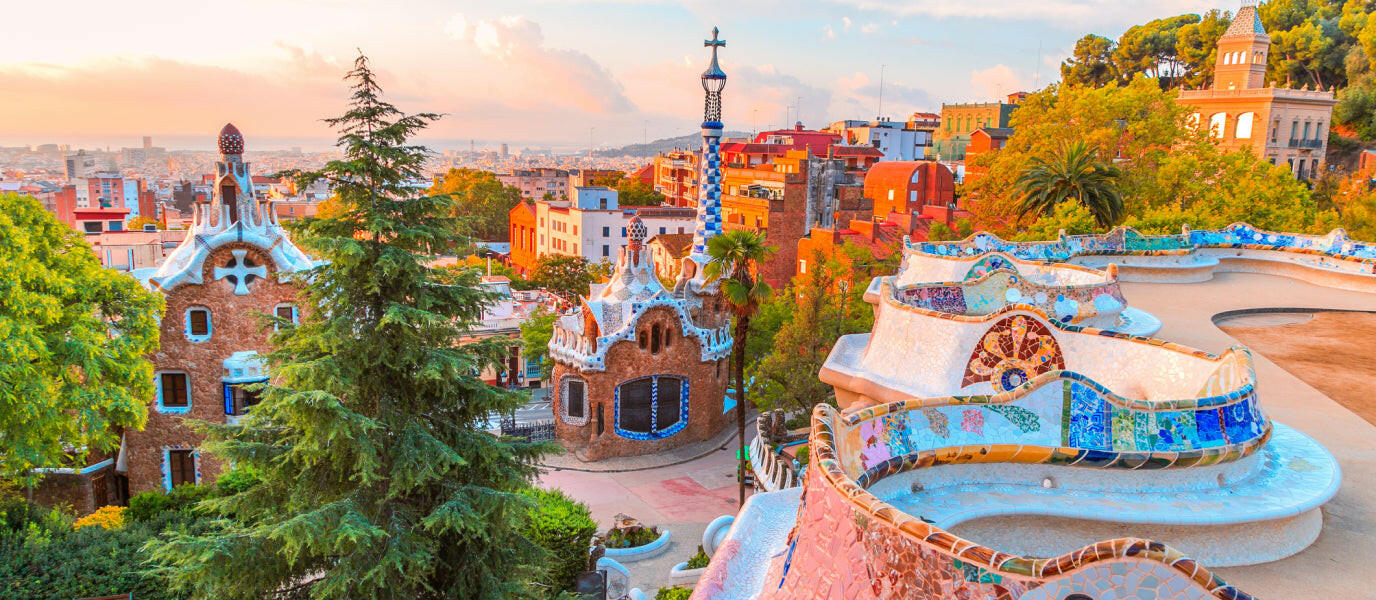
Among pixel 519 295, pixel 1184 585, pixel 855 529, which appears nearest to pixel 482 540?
pixel 855 529

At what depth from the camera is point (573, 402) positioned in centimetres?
2638

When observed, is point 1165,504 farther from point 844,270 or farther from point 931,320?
point 844,270

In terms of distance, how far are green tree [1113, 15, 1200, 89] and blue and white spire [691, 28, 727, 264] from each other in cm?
5332

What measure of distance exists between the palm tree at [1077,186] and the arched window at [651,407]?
12896 mm

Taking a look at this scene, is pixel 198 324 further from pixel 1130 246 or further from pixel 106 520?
pixel 1130 246

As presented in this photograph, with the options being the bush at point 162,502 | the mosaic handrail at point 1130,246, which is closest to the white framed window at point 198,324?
the bush at point 162,502

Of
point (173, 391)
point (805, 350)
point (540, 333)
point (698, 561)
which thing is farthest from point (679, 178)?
point (698, 561)

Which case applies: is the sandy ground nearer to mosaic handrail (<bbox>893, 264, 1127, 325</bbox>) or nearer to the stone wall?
mosaic handrail (<bbox>893, 264, 1127, 325</bbox>)

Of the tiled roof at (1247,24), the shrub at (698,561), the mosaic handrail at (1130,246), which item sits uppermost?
the tiled roof at (1247,24)

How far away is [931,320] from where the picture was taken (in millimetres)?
10953

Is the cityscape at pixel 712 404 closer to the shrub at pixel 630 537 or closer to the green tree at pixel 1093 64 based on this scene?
the shrub at pixel 630 537

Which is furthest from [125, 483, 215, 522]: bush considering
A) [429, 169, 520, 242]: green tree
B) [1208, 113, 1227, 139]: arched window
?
[429, 169, 520, 242]: green tree

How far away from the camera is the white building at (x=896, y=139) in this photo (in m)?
90.5

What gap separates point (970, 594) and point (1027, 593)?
259 mm
